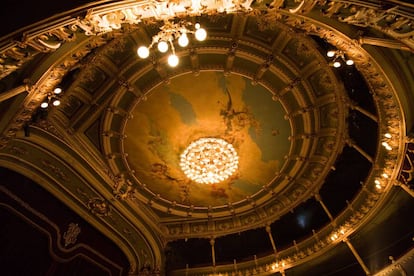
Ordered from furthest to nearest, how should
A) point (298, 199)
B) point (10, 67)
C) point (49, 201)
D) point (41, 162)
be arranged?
point (298, 199)
point (49, 201)
point (41, 162)
point (10, 67)

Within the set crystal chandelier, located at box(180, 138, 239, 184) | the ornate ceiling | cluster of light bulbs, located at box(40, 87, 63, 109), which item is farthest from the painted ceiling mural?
cluster of light bulbs, located at box(40, 87, 63, 109)

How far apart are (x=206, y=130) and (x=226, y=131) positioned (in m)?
0.57

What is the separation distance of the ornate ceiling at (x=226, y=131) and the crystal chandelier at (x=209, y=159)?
262mm

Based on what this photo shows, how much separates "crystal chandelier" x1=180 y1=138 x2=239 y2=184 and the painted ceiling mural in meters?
0.21

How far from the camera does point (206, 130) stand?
867 cm

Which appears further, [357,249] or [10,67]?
[357,249]

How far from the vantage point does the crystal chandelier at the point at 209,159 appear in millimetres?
8672

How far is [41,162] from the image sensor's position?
751 centimetres

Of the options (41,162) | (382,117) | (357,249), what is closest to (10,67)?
(41,162)

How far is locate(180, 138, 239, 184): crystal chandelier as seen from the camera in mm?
8672

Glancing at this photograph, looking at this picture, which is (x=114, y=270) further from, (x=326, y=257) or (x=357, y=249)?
(x=357, y=249)

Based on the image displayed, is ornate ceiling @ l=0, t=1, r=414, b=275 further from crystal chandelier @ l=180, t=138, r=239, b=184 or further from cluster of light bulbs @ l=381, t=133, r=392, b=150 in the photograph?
crystal chandelier @ l=180, t=138, r=239, b=184

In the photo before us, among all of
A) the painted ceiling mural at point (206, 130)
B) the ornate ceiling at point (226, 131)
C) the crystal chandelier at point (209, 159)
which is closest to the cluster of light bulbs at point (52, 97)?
the ornate ceiling at point (226, 131)

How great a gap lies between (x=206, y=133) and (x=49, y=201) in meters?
4.60
